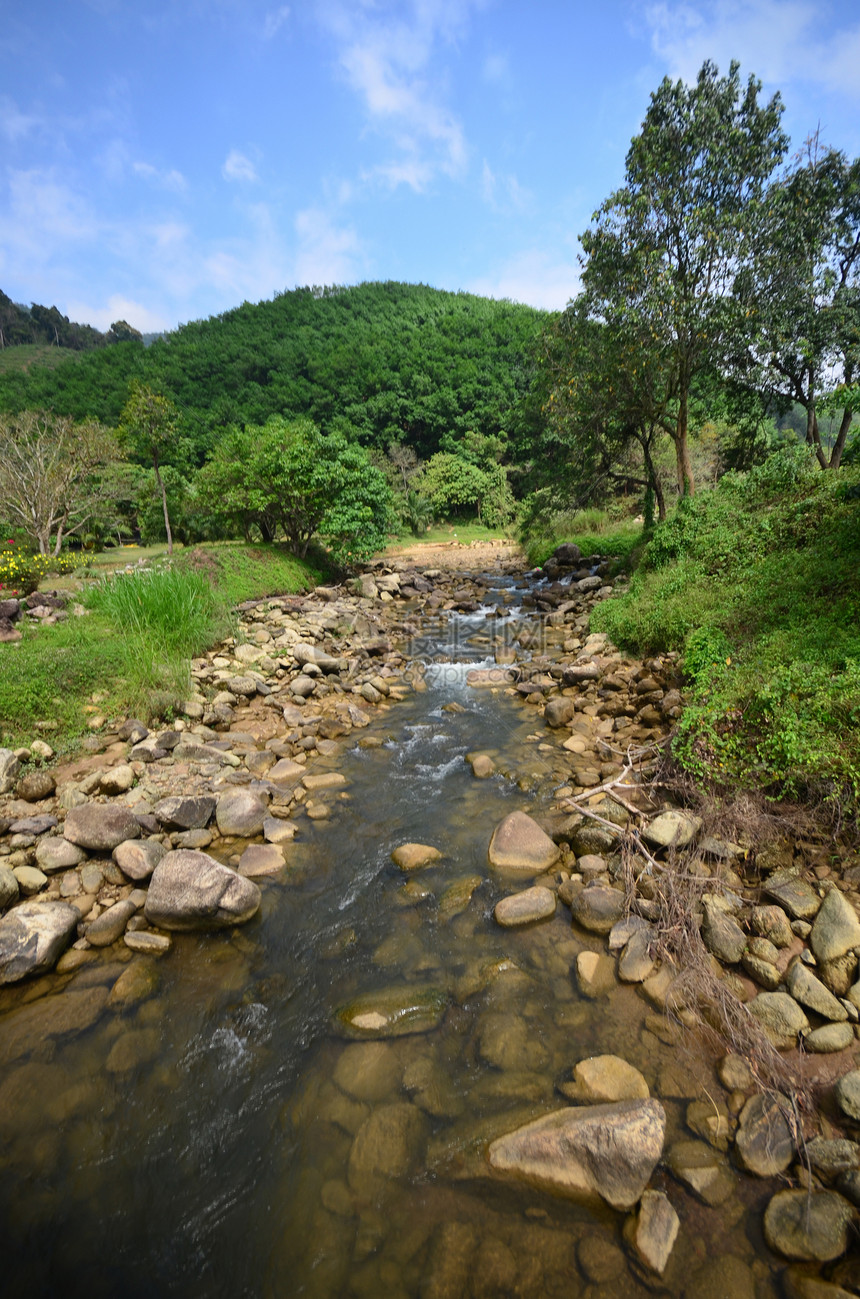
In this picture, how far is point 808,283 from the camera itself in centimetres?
1469

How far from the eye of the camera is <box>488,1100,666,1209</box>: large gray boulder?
297 cm

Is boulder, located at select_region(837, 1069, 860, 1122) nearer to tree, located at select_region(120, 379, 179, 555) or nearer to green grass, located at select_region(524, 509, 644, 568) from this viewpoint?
green grass, located at select_region(524, 509, 644, 568)

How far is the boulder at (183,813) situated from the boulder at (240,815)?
0.17m

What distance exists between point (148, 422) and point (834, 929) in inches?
977

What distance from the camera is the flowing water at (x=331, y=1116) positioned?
2801mm

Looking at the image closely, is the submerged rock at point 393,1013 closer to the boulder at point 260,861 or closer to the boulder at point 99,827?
the boulder at point 260,861

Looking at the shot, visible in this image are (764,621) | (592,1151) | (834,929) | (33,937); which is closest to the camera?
(592,1151)

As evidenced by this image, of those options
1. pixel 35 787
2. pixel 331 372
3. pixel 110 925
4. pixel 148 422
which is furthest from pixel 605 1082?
pixel 331 372

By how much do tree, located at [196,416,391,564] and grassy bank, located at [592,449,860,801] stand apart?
11.3 metres

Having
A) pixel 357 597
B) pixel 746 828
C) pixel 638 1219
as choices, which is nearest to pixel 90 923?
pixel 638 1219

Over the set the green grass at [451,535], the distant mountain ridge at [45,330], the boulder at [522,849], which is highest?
the distant mountain ridge at [45,330]

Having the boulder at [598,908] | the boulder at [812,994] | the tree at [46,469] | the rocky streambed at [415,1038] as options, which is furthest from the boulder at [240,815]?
the tree at [46,469]

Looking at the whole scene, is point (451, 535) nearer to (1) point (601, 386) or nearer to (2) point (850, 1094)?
(1) point (601, 386)

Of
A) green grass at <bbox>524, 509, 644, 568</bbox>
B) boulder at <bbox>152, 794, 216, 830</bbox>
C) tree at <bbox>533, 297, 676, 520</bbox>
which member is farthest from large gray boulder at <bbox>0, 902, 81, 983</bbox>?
green grass at <bbox>524, 509, 644, 568</bbox>
